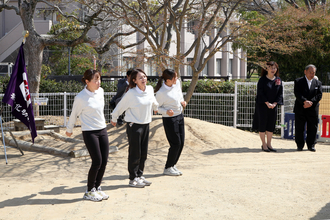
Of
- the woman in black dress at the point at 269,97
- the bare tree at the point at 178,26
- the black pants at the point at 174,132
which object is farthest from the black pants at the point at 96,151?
the bare tree at the point at 178,26

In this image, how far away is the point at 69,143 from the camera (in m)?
9.05

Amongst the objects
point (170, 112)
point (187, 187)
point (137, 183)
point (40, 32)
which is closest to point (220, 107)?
point (170, 112)

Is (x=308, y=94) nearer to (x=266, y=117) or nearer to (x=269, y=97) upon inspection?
(x=269, y=97)

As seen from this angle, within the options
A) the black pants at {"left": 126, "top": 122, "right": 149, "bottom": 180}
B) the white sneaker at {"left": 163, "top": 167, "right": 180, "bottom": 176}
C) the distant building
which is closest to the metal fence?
the distant building

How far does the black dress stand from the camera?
8062 millimetres

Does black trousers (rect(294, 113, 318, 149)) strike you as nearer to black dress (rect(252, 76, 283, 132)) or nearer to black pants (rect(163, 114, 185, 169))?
black dress (rect(252, 76, 283, 132))

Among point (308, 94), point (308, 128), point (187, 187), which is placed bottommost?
point (187, 187)

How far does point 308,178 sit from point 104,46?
872 cm

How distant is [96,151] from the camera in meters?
4.66

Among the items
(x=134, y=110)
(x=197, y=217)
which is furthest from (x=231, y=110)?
(x=197, y=217)

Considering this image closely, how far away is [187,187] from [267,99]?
3.63 m

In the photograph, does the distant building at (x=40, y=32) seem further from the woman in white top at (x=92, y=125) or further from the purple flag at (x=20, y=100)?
the woman in white top at (x=92, y=125)

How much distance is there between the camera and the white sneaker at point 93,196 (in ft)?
15.3

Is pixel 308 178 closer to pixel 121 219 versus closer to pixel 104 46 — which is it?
pixel 121 219
